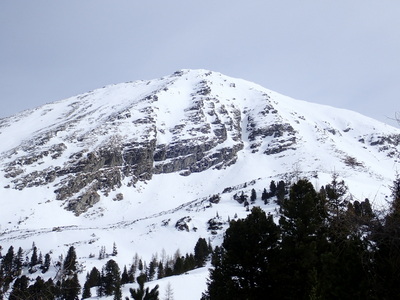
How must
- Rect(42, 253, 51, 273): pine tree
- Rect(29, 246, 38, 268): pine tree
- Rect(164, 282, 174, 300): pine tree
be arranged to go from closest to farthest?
Rect(164, 282, 174, 300): pine tree
Rect(42, 253, 51, 273): pine tree
Rect(29, 246, 38, 268): pine tree

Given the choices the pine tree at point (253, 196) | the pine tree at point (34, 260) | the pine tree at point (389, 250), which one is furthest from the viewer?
the pine tree at point (253, 196)

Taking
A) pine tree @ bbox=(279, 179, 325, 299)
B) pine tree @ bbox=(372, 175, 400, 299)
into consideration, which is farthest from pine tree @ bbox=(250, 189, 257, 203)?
pine tree @ bbox=(372, 175, 400, 299)

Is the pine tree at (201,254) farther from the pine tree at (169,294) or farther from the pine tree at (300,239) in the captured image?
the pine tree at (300,239)

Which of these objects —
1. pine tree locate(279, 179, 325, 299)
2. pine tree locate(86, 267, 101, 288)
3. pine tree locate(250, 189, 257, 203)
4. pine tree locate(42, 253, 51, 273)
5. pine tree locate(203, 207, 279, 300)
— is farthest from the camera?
pine tree locate(250, 189, 257, 203)

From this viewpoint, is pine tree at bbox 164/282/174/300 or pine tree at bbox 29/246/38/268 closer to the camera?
pine tree at bbox 164/282/174/300

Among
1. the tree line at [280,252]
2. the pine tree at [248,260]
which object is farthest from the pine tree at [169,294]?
the pine tree at [248,260]

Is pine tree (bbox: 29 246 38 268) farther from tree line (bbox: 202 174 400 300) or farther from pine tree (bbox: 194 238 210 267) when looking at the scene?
tree line (bbox: 202 174 400 300)

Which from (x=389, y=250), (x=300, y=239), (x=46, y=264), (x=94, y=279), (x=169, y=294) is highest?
(x=46, y=264)

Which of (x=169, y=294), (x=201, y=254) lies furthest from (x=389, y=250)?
(x=201, y=254)

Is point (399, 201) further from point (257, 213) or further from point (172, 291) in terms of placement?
point (172, 291)

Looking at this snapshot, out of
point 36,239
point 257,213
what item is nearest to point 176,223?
point 36,239

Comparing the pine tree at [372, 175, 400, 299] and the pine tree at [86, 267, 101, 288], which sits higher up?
the pine tree at [86, 267, 101, 288]

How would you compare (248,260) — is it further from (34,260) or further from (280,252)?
(34,260)

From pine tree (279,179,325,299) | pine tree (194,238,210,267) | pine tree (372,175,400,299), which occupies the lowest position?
pine tree (372,175,400,299)
